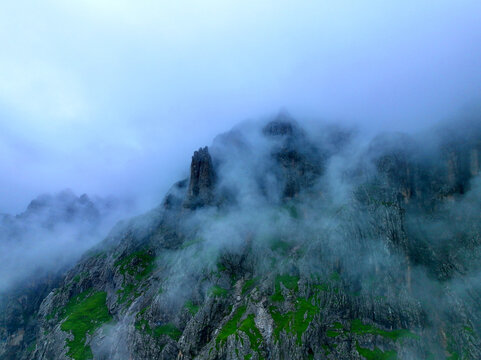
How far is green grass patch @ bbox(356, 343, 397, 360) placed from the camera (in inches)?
4740

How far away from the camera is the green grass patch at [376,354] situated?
395 ft

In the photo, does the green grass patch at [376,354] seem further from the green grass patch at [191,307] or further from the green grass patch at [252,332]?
the green grass patch at [191,307]

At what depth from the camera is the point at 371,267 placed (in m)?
160

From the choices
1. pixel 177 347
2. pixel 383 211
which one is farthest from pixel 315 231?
pixel 177 347

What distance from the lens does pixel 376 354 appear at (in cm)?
12206

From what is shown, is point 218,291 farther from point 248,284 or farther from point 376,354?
point 376,354

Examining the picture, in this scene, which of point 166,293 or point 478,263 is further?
point 166,293

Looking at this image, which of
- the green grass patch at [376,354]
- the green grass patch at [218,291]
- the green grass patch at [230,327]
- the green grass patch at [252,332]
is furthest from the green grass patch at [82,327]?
the green grass patch at [376,354]

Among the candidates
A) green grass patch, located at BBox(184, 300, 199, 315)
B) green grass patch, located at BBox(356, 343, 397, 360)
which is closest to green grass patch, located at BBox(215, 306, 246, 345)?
green grass patch, located at BBox(184, 300, 199, 315)

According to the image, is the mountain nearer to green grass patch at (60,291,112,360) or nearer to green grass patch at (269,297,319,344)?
green grass patch at (269,297,319,344)

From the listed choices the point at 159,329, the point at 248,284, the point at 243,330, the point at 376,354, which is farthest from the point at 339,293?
the point at 159,329

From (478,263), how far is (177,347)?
159m

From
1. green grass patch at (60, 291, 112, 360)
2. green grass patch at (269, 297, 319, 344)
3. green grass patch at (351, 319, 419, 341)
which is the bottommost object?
green grass patch at (351, 319, 419, 341)

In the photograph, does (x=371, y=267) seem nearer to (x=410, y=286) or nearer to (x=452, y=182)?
(x=410, y=286)
